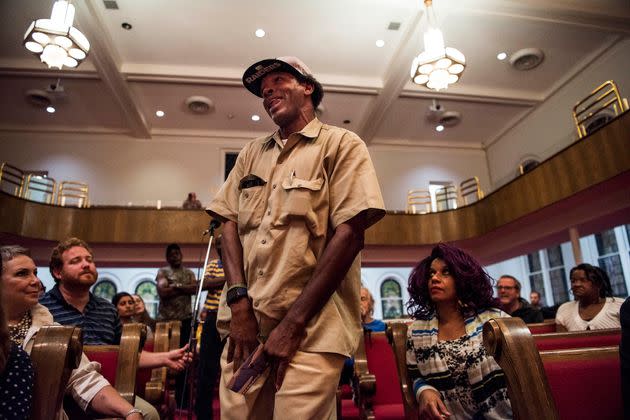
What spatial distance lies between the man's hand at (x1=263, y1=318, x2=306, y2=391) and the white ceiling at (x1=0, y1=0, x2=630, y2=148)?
861 centimetres

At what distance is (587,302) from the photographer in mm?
3902

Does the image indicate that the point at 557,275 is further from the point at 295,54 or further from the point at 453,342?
the point at 453,342

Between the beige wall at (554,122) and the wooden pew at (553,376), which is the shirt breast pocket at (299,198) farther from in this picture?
the beige wall at (554,122)

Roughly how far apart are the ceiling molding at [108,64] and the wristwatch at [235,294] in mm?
8721

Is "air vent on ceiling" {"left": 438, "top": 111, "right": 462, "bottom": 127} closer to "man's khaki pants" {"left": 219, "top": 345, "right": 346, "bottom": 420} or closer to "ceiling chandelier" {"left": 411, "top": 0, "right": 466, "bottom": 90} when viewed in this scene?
"ceiling chandelier" {"left": 411, "top": 0, "right": 466, "bottom": 90}

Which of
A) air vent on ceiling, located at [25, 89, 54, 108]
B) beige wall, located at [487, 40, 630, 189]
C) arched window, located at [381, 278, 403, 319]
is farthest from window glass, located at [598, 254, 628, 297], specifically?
air vent on ceiling, located at [25, 89, 54, 108]

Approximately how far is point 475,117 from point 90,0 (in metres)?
9.93

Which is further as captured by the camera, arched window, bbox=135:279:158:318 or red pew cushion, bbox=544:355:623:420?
arched window, bbox=135:279:158:318

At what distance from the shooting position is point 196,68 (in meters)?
10.4

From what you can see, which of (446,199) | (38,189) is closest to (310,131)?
(38,189)

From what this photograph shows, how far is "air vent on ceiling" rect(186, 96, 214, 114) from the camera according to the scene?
11281 millimetres

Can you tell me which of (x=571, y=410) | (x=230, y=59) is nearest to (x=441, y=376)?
(x=571, y=410)

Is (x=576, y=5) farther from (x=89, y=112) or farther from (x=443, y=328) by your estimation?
(x=89, y=112)

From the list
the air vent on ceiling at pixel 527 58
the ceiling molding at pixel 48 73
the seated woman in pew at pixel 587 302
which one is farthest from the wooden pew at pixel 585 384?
the ceiling molding at pixel 48 73
